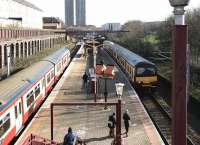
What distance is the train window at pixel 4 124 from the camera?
14722mm

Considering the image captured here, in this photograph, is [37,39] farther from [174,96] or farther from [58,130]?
[174,96]

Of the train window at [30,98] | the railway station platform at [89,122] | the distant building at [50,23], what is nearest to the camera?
the railway station platform at [89,122]

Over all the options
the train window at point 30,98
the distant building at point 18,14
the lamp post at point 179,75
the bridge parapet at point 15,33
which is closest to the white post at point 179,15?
the lamp post at point 179,75

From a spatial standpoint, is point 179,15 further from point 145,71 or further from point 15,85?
point 145,71

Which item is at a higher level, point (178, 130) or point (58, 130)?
point (178, 130)

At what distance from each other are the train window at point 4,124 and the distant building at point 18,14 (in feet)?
146

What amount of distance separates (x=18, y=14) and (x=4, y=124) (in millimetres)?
74418

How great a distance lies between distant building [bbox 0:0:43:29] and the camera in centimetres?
7138

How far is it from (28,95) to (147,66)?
13484 mm

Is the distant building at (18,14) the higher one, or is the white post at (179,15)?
the distant building at (18,14)

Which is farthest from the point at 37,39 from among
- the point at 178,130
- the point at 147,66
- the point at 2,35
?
the point at 178,130

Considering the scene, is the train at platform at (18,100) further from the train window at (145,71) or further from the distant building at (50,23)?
the distant building at (50,23)

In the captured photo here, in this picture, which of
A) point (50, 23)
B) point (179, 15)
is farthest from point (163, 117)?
point (50, 23)

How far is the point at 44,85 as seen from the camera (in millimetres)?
27234
